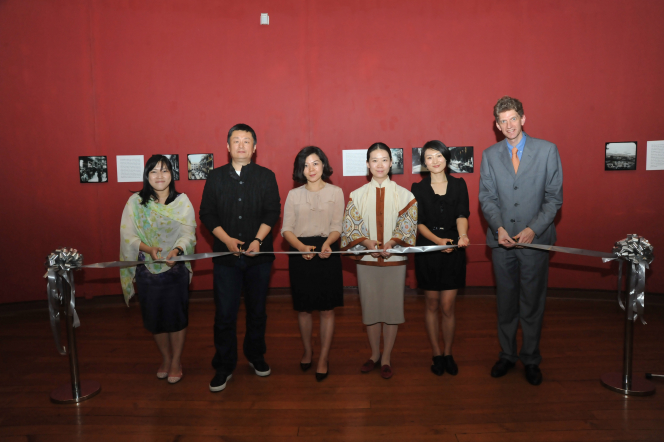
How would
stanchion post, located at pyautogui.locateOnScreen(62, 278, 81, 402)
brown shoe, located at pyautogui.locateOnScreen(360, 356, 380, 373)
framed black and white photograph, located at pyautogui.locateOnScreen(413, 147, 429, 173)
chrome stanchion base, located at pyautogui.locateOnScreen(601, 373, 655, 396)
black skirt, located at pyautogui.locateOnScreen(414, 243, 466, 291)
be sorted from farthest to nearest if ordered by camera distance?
framed black and white photograph, located at pyautogui.locateOnScreen(413, 147, 429, 173) → brown shoe, located at pyautogui.locateOnScreen(360, 356, 380, 373) → black skirt, located at pyautogui.locateOnScreen(414, 243, 466, 291) → stanchion post, located at pyautogui.locateOnScreen(62, 278, 81, 402) → chrome stanchion base, located at pyautogui.locateOnScreen(601, 373, 655, 396)

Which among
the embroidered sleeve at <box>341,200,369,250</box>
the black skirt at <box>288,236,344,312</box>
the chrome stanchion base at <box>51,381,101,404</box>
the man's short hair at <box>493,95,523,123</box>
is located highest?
the man's short hair at <box>493,95,523,123</box>

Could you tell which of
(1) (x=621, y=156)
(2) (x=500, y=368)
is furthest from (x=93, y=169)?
(1) (x=621, y=156)

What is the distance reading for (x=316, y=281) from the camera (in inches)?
132

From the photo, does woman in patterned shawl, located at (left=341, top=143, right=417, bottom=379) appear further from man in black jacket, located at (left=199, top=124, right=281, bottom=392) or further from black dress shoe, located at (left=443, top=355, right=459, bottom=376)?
man in black jacket, located at (left=199, top=124, right=281, bottom=392)

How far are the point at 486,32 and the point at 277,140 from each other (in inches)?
122

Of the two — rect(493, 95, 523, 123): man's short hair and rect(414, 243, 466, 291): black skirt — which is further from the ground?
rect(493, 95, 523, 123): man's short hair

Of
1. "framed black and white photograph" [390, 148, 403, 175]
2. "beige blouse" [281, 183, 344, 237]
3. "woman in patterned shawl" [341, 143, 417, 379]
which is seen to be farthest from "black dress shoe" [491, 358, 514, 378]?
"framed black and white photograph" [390, 148, 403, 175]

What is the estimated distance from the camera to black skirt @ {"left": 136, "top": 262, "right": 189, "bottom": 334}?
3256 millimetres

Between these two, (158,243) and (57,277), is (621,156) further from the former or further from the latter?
(57,277)

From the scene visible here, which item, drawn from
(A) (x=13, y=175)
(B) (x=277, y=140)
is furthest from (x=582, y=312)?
(A) (x=13, y=175)

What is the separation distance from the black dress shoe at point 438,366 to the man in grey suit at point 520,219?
0.39 m

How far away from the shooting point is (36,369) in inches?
145

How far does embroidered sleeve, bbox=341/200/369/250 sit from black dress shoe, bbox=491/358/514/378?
4.83 ft

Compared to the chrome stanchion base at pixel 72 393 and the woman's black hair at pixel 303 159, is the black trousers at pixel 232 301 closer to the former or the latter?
the woman's black hair at pixel 303 159
